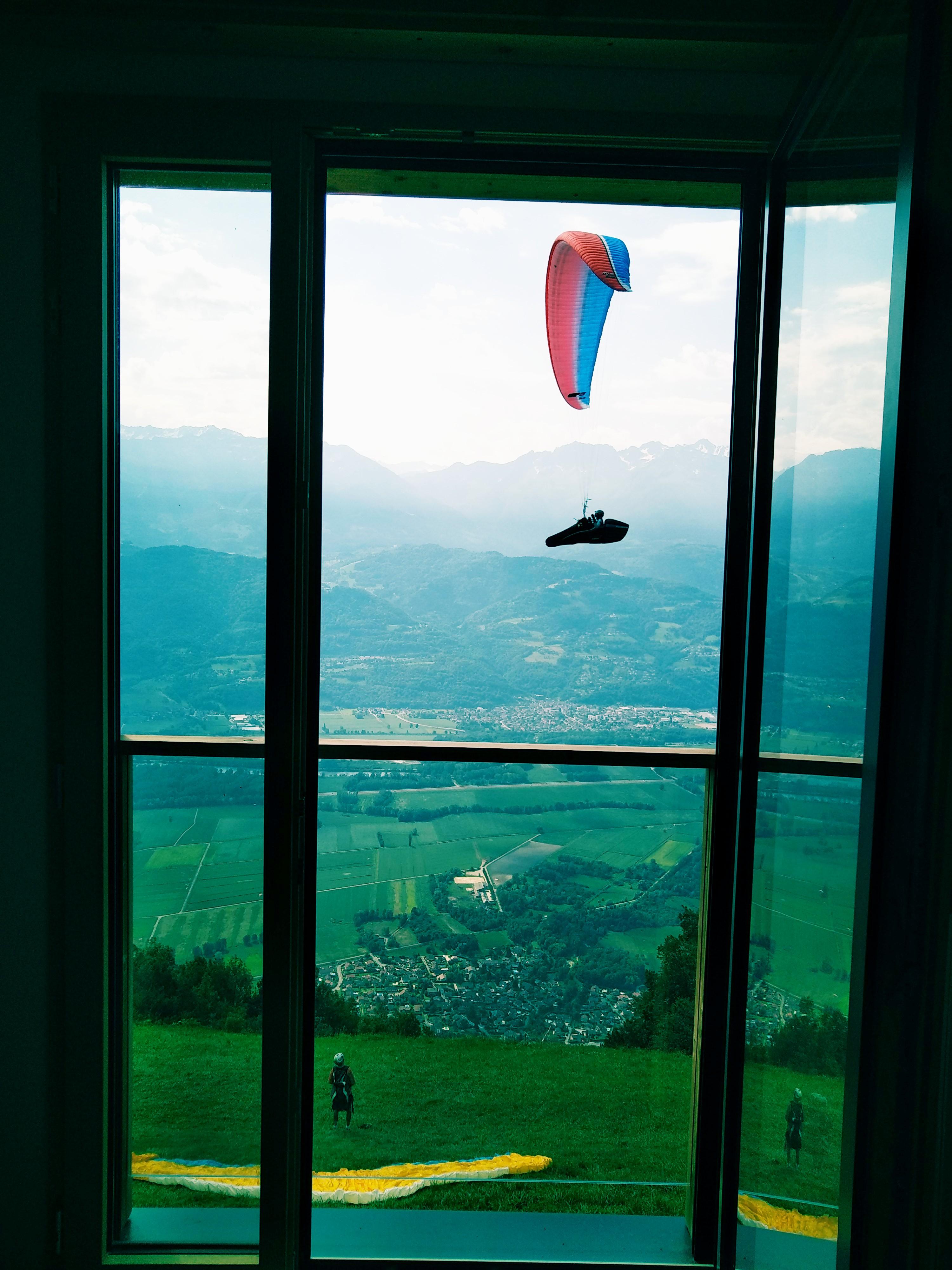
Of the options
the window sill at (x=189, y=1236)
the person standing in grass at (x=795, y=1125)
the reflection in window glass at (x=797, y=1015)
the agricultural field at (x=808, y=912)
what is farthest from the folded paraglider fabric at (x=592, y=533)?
the window sill at (x=189, y=1236)

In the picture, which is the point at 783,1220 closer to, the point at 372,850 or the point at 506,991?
the point at 506,991

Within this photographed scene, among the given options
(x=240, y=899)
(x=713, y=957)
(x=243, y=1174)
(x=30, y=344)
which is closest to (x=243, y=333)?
(x=30, y=344)

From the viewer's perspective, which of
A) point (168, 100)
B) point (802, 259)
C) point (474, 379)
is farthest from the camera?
point (474, 379)

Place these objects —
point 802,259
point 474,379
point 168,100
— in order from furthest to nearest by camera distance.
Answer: point 474,379, point 168,100, point 802,259

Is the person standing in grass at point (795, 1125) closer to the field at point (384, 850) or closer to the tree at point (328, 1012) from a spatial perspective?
the field at point (384, 850)

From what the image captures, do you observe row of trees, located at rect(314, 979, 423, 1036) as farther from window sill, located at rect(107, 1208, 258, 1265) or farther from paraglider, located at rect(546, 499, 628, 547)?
paraglider, located at rect(546, 499, 628, 547)

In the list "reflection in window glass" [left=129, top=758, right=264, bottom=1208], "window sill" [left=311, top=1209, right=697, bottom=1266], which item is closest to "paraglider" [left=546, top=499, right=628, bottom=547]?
"reflection in window glass" [left=129, top=758, right=264, bottom=1208]

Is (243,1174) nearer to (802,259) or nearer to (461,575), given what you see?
(461,575)
